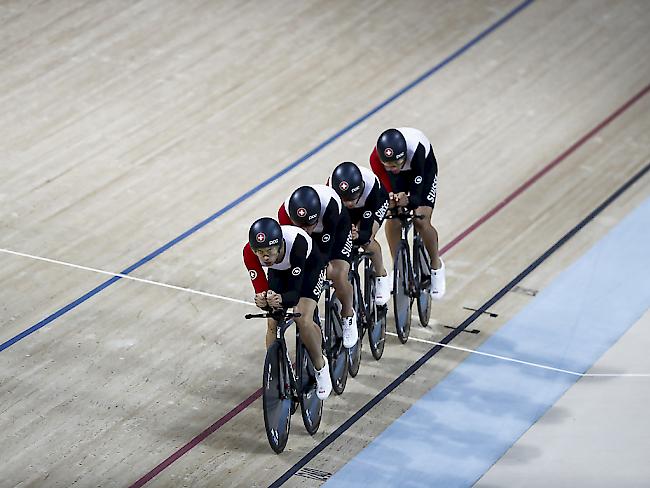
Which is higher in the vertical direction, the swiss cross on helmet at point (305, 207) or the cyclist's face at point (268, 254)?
the swiss cross on helmet at point (305, 207)

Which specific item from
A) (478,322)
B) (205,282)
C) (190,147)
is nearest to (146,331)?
(205,282)

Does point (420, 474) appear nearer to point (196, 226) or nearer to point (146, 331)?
point (146, 331)

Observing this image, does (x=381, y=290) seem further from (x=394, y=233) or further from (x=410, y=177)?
(x=410, y=177)

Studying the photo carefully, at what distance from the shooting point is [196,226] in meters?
8.98

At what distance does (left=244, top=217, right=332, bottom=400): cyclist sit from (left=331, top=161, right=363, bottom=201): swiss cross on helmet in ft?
1.62

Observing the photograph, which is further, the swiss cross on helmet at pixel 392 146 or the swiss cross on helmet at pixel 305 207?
the swiss cross on helmet at pixel 392 146

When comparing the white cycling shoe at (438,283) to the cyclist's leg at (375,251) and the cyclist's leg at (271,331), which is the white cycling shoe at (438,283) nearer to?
the cyclist's leg at (375,251)

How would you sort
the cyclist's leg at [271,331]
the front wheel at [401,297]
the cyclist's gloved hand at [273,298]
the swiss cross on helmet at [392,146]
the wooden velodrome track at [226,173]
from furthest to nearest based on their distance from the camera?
the front wheel at [401,297]
the swiss cross on helmet at [392,146]
the wooden velodrome track at [226,173]
the cyclist's leg at [271,331]
the cyclist's gloved hand at [273,298]

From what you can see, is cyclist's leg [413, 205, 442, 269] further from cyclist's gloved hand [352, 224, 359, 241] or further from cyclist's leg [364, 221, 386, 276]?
cyclist's gloved hand [352, 224, 359, 241]

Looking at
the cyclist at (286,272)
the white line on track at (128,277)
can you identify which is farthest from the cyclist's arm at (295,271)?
the white line on track at (128,277)

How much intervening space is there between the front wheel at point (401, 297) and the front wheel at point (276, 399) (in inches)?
46.3

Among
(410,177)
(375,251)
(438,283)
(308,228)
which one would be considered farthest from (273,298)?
(438,283)

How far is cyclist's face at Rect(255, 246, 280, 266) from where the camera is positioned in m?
6.04

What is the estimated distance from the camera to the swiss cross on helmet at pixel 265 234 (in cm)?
602
